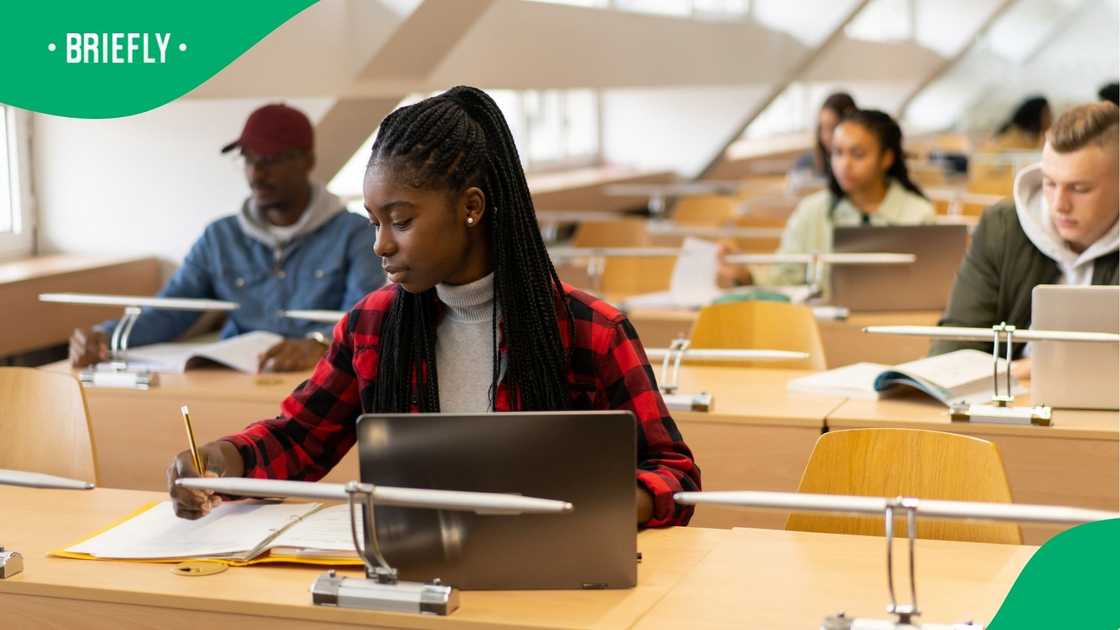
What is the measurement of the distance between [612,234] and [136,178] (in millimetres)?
1862

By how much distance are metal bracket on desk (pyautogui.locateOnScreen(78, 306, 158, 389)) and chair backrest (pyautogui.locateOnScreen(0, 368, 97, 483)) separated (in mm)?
610

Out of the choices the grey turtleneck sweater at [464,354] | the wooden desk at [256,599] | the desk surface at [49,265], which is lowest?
the wooden desk at [256,599]

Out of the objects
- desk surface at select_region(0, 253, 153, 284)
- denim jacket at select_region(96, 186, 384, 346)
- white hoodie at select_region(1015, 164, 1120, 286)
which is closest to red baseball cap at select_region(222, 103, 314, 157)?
denim jacket at select_region(96, 186, 384, 346)

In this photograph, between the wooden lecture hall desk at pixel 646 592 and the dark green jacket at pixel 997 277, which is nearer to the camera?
the wooden lecture hall desk at pixel 646 592

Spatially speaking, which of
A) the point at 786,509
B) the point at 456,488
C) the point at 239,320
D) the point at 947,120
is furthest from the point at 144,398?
the point at 947,120

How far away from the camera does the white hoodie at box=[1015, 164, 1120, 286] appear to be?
307cm

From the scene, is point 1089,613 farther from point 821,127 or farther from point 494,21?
point 821,127

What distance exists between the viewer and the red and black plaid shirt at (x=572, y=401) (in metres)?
2.01

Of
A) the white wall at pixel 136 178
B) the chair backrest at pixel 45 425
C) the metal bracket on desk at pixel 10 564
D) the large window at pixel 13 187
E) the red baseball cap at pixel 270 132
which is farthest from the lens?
the white wall at pixel 136 178

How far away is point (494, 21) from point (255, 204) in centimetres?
146

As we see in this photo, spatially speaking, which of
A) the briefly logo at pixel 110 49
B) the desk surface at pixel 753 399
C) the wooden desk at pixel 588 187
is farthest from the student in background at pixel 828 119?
the briefly logo at pixel 110 49

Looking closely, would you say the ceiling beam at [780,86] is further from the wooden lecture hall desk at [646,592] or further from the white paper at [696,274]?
the wooden lecture hall desk at [646,592]

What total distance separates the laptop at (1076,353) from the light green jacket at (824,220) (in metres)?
1.68

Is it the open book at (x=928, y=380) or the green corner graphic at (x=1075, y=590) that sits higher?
the open book at (x=928, y=380)
